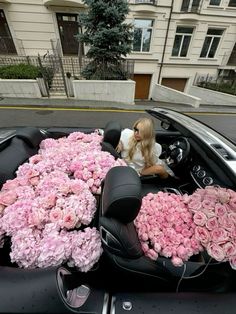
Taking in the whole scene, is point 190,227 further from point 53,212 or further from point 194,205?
point 53,212

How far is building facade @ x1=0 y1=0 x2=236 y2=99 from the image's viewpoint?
1010cm

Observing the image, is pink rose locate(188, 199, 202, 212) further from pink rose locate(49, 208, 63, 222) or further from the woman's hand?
the woman's hand

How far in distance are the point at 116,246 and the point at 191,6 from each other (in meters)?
15.1

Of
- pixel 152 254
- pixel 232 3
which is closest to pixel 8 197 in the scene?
pixel 152 254

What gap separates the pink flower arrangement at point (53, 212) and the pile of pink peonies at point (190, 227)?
1.21 ft

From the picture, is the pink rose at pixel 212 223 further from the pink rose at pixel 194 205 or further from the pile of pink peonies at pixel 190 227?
the pink rose at pixel 194 205

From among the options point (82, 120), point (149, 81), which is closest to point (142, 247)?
point (82, 120)

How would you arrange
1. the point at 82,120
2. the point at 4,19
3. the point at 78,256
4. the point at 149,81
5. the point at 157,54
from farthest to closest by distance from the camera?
the point at 149,81
the point at 157,54
the point at 4,19
the point at 82,120
the point at 78,256

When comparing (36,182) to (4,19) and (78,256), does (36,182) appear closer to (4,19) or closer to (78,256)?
(78,256)

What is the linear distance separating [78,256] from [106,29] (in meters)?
8.41

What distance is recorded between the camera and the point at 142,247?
3.71 ft

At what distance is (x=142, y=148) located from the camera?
2102 millimetres

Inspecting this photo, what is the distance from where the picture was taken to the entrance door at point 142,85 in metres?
12.8

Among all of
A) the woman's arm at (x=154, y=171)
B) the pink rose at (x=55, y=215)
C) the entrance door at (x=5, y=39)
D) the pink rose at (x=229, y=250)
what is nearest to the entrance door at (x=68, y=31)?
the entrance door at (x=5, y=39)
